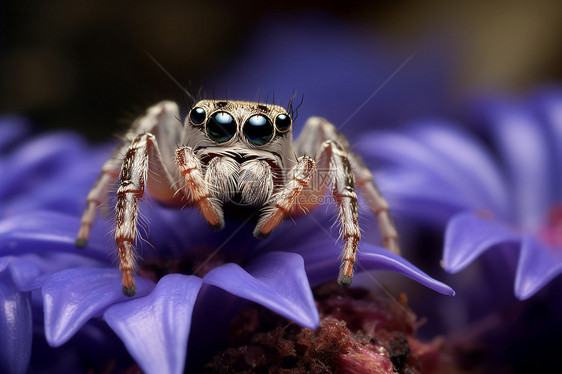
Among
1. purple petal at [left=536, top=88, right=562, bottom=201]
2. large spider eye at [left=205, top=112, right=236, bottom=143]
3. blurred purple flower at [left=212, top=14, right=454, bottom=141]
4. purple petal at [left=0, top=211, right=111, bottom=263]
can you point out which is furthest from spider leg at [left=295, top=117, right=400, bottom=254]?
blurred purple flower at [left=212, top=14, right=454, bottom=141]

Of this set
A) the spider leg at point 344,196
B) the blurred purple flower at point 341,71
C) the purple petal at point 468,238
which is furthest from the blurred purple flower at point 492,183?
the blurred purple flower at point 341,71

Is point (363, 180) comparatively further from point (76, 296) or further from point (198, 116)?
point (76, 296)

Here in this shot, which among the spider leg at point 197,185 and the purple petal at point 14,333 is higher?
the spider leg at point 197,185

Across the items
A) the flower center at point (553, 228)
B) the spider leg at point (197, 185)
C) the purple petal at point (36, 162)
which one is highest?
the spider leg at point (197, 185)

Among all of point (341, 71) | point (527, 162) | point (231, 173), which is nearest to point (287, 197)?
point (231, 173)

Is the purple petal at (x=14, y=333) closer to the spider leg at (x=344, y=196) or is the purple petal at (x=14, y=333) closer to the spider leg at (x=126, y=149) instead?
the spider leg at (x=126, y=149)

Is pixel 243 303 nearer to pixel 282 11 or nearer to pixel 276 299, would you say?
pixel 276 299

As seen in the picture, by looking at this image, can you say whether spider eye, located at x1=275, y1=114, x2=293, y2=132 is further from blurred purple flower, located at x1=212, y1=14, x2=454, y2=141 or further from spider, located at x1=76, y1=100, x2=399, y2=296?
blurred purple flower, located at x1=212, y1=14, x2=454, y2=141
